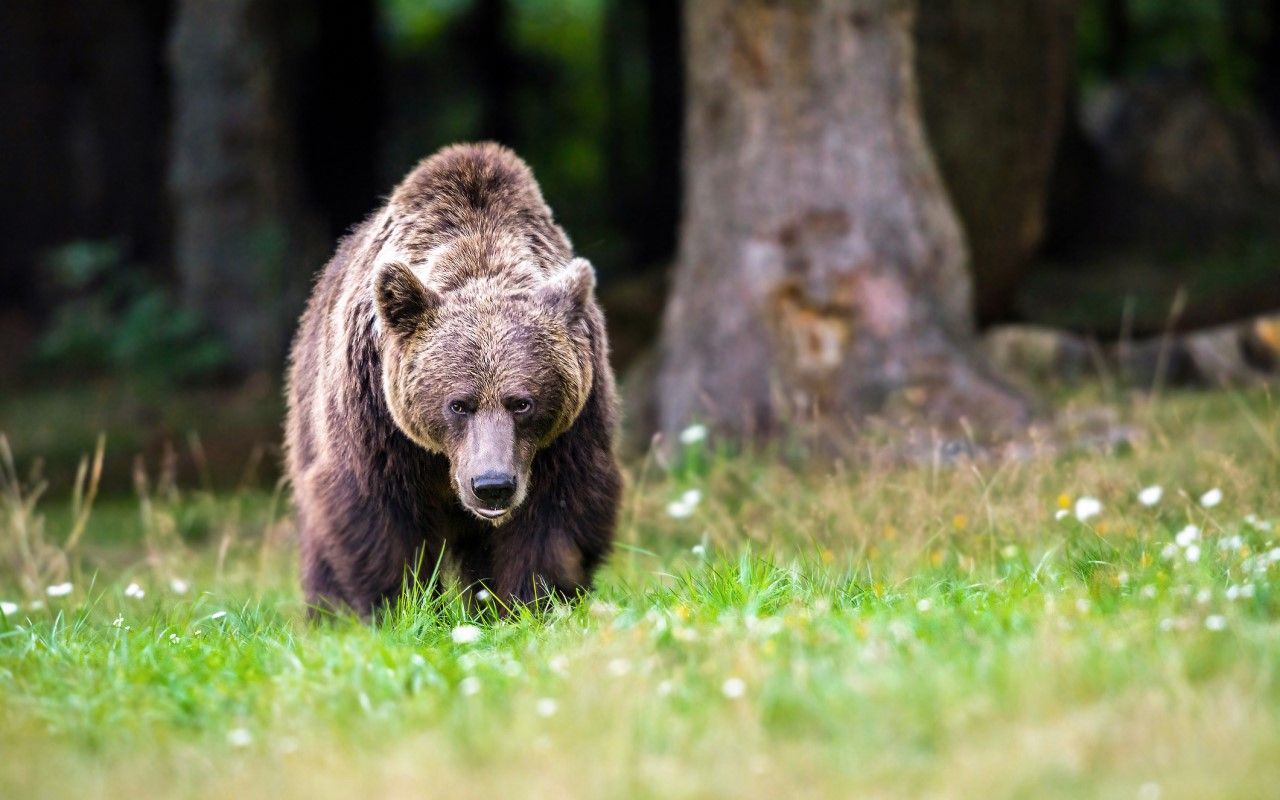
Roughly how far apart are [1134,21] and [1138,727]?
65.8ft

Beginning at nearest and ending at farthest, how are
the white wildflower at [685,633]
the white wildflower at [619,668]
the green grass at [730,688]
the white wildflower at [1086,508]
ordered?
the green grass at [730,688]
the white wildflower at [619,668]
the white wildflower at [685,633]
the white wildflower at [1086,508]

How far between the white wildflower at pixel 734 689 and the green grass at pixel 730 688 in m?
0.01

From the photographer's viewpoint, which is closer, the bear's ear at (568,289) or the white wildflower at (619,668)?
the white wildflower at (619,668)

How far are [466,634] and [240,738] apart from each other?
1.03m

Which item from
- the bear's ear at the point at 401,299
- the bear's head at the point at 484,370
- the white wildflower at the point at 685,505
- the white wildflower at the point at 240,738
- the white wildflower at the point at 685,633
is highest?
the bear's ear at the point at 401,299

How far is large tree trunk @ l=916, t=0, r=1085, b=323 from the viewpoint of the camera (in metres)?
12.7

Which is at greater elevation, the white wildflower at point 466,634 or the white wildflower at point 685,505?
the white wildflower at point 466,634

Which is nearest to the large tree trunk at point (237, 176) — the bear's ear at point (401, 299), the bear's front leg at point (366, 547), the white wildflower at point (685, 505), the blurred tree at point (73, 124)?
the blurred tree at point (73, 124)

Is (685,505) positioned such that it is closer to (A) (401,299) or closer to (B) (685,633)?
(A) (401,299)

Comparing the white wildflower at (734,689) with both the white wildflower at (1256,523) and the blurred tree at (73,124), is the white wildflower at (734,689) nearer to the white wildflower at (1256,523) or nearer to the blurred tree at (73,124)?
the white wildflower at (1256,523)

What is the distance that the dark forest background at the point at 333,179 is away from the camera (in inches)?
520

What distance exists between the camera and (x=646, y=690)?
12.5 feet

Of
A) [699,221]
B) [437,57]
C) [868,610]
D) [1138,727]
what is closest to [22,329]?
[437,57]

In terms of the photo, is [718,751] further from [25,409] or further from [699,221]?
[25,409]
